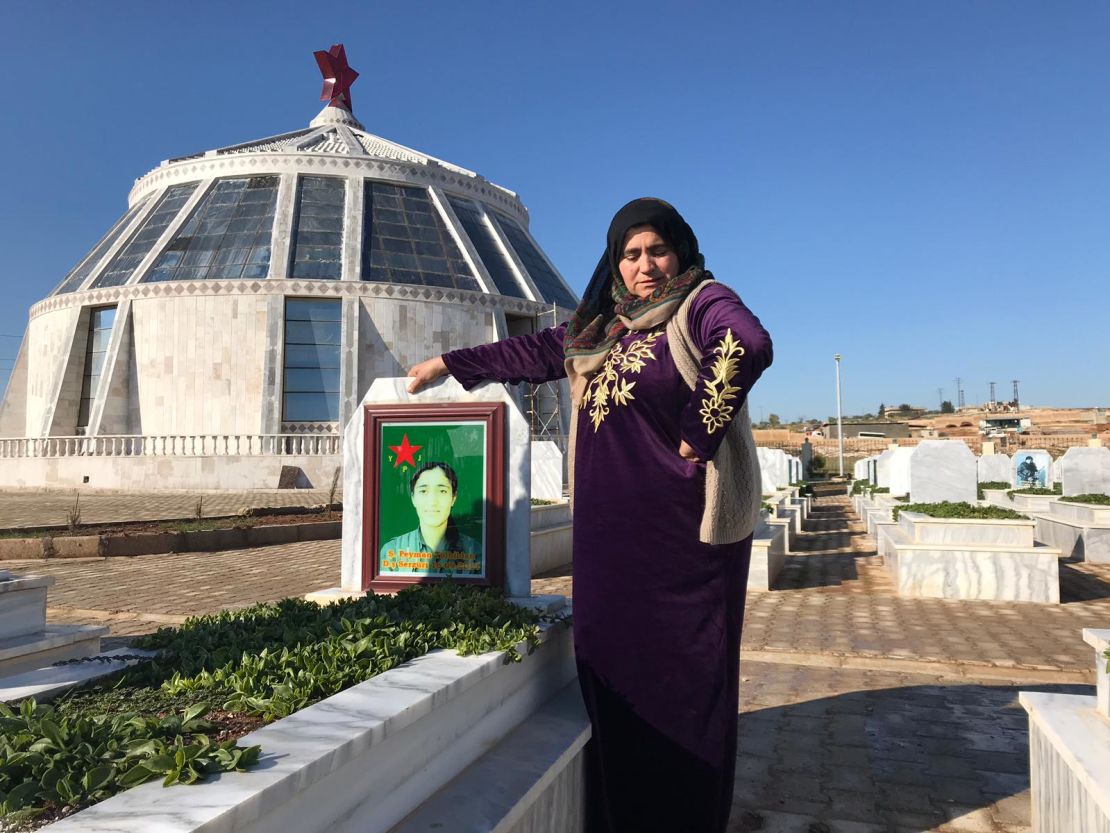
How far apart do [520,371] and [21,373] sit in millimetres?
32561

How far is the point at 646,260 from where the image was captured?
9.71 feet

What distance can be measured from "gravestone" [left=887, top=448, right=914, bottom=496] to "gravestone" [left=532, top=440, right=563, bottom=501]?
8.36 meters

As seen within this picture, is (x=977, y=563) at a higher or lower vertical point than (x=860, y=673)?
higher

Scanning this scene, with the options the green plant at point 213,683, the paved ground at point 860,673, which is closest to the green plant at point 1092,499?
the paved ground at point 860,673

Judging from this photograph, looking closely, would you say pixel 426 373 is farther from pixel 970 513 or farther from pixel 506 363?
pixel 970 513

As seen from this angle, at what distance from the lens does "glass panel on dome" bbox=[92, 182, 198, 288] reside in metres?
27.0

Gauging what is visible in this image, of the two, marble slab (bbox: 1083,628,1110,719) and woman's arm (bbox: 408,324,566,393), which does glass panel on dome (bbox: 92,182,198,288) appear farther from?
marble slab (bbox: 1083,628,1110,719)

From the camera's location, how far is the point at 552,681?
333cm

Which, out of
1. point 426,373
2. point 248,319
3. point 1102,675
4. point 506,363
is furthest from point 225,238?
point 1102,675

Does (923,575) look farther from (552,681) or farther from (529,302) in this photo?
(529,302)

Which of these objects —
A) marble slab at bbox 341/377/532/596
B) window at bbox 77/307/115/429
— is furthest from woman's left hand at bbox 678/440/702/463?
window at bbox 77/307/115/429

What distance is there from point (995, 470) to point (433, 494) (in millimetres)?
21318

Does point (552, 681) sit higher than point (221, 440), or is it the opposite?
point (221, 440)

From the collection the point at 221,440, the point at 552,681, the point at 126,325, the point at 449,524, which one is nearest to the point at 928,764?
A: the point at 552,681
